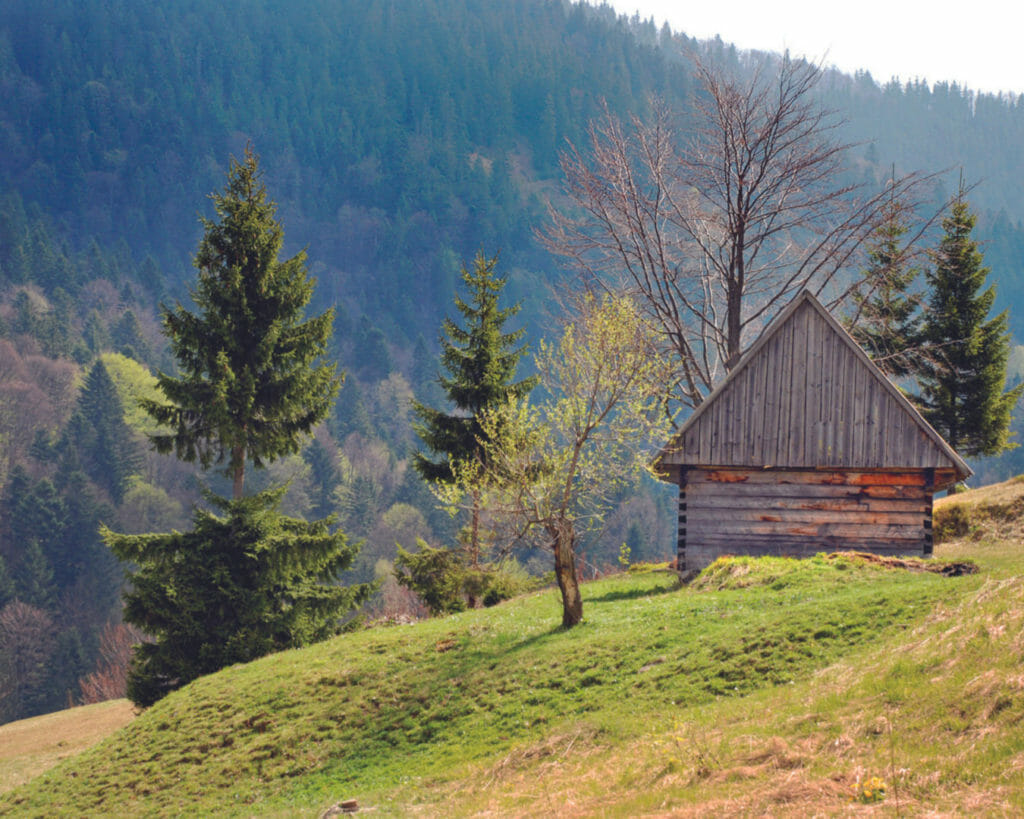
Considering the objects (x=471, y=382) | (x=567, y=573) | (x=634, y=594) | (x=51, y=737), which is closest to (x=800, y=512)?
(x=634, y=594)

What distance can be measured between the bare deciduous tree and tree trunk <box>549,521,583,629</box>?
1247cm

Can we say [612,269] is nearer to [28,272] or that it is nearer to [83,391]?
[83,391]

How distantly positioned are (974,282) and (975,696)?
1218 inches

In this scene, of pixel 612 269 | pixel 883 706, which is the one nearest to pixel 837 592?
pixel 883 706

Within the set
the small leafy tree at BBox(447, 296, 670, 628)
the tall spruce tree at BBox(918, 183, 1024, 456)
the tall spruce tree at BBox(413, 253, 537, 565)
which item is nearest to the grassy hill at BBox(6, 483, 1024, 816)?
the small leafy tree at BBox(447, 296, 670, 628)

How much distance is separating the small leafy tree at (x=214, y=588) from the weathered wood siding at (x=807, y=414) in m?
12.5

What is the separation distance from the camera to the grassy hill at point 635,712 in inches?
355

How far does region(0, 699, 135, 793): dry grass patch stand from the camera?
24811mm

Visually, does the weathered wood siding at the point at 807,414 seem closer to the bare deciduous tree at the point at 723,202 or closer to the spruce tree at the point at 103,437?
the bare deciduous tree at the point at 723,202

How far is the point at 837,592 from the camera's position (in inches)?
694

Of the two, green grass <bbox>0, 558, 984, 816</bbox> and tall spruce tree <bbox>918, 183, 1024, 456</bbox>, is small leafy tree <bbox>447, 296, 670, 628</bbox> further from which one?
tall spruce tree <bbox>918, 183, 1024, 456</bbox>

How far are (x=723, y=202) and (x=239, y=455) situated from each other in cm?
1968

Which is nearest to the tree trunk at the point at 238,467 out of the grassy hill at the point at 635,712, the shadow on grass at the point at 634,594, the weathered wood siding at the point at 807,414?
the grassy hill at the point at 635,712

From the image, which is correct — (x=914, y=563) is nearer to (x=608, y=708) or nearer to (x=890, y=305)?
(x=608, y=708)
